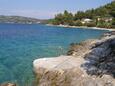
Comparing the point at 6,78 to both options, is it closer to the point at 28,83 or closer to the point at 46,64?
the point at 28,83

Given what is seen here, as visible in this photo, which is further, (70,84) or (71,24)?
(71,24)

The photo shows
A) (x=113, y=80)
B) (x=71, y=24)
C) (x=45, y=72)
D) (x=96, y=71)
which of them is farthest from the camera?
(x=71, y=24)

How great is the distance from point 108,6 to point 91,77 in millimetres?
150388

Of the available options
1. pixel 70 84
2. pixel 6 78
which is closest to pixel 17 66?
pixel 6 78

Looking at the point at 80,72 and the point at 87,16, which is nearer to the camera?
the point at 80,72

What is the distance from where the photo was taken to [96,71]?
43.5 feet

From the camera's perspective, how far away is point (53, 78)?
13727mm

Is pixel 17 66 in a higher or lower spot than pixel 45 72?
lower

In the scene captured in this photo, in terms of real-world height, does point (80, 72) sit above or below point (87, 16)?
above

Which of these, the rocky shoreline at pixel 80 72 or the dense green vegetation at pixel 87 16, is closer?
the rocky shoreline at pixel 80 72

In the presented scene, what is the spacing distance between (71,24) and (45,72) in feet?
467

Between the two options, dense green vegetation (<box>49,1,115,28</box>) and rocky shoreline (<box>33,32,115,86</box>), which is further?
dense green vegetation (<box>49,1,115,28</box>)

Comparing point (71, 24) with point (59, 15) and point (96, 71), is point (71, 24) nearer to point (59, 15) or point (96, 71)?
point (59, 15)

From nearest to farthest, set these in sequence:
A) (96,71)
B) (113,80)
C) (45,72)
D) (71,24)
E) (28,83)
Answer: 1. (113,80)
2. (96,71)
3. (45,72)
4. (28,83)
5. (71,24)
